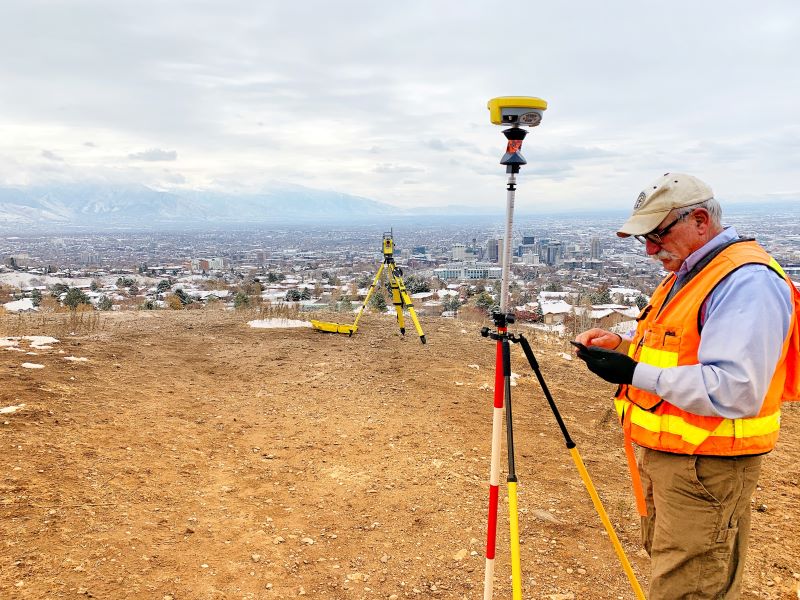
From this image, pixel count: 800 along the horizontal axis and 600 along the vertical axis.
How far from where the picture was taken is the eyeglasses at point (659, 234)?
1915 mm

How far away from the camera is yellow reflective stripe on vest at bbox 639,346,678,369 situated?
1.89 m

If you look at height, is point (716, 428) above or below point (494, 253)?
below

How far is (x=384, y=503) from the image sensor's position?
385 cm

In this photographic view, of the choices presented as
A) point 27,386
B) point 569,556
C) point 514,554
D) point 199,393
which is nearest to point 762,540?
point 569,556

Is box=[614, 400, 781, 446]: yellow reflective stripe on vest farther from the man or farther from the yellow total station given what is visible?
the yellow total station

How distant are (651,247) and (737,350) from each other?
563 mm

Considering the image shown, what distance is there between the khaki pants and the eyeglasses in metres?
0.82

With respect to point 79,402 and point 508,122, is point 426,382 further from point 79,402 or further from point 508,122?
point 508,122

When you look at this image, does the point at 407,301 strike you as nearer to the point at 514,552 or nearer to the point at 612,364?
the point at 514,552

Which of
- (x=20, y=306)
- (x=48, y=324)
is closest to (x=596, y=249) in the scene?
(x=20, y=306)

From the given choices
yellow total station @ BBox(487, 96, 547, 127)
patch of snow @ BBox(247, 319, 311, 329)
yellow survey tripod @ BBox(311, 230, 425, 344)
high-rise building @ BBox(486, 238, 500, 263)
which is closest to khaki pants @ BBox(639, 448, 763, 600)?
yellow total station @ BBox(487, 96, 547, 127)

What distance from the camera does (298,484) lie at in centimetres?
409

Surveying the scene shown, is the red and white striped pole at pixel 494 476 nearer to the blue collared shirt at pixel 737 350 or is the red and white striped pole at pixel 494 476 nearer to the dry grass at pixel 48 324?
the blue collared shirt at pixel 737 350

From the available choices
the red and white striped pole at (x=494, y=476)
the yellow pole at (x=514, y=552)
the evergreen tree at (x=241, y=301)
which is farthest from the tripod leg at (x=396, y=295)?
the yellow pole at (x=514, y=552)
